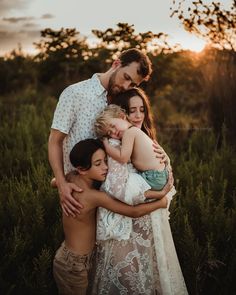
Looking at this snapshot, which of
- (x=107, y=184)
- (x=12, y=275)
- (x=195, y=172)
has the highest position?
(x=107, y=184)

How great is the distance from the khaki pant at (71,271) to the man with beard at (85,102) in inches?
19.9

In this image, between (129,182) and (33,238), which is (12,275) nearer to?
(33,238)

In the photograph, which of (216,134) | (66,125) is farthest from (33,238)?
(216,134)

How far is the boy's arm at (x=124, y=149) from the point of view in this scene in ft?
8.30

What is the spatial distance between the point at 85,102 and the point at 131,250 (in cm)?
101

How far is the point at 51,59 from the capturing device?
1241cm

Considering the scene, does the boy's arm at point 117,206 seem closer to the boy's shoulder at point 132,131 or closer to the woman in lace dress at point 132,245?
the woman in lace dress at point 132,245

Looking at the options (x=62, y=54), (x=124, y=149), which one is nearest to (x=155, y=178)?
(x=124, y=149)

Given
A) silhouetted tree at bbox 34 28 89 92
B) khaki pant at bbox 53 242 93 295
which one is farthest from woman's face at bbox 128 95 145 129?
silhouetted tree at bbox 34 28 89 92

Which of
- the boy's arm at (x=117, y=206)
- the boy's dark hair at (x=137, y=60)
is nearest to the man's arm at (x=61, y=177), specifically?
the boy's arm at (x=117, y=206)

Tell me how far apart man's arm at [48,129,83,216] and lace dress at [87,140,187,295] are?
0.17m

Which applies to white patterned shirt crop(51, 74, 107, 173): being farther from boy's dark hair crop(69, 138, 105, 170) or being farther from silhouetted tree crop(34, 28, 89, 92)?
silhouetted tree crop(34, 28, 89, 92)

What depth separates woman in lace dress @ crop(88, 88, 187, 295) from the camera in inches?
101

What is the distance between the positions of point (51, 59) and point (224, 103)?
741 centimetres
